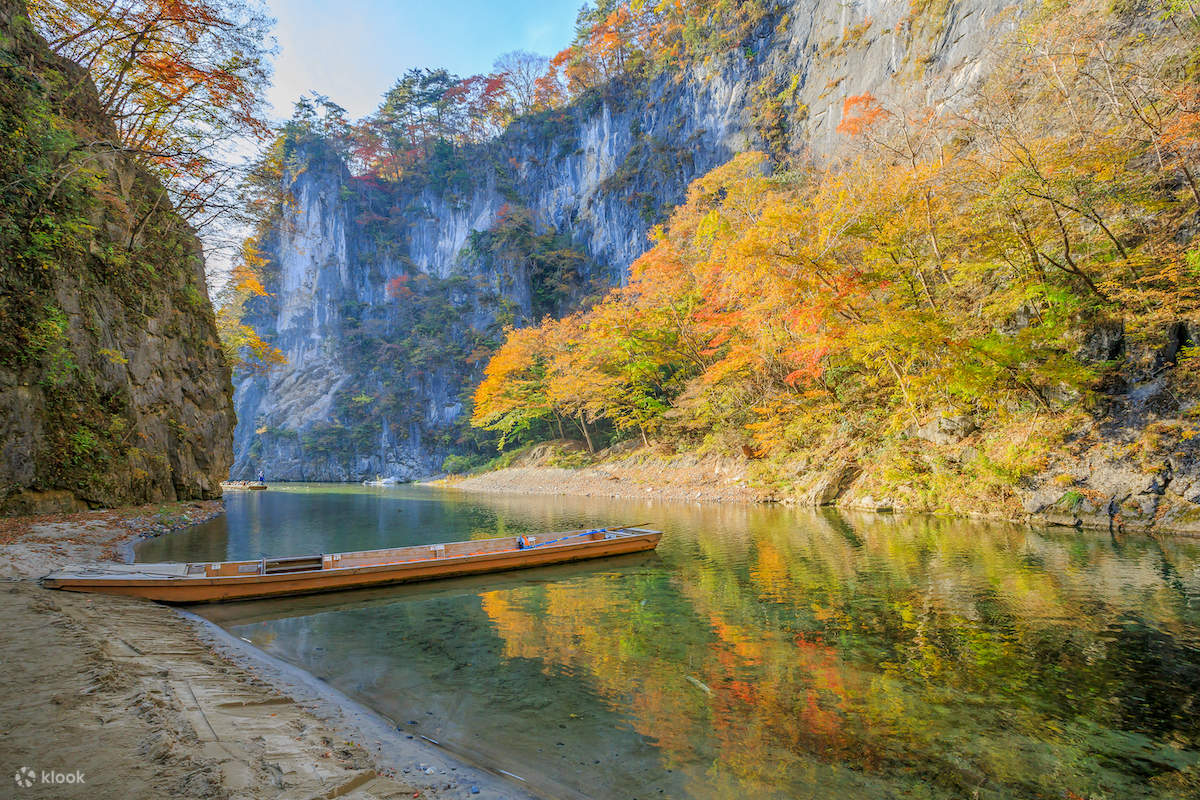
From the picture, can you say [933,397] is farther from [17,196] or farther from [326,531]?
[17,196]

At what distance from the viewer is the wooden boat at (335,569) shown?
21.7 ft

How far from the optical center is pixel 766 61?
31.2 meters

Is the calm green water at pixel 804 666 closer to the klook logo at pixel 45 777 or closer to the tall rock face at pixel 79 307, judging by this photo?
the klook logo at pixel 45 777

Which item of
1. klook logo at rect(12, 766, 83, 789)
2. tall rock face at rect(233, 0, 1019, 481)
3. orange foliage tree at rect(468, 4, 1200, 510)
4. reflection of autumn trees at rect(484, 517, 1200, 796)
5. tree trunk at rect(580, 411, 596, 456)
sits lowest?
reflection of autumn trees at rect(484, 517, 1200, 796)

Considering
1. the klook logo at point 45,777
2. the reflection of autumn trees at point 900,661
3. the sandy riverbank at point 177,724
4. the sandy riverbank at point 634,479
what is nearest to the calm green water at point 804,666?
the reflection of autumn trees at point 900,661

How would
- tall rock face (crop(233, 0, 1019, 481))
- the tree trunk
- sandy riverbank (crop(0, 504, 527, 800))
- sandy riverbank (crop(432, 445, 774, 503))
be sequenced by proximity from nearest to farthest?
sandy riverbank (crop(0, 504, 527, 800)), sandy riverbank (crop(432, 445, 774, 503)), the tree trunk, tall rock face (crop(233, 0, 1019, 481))

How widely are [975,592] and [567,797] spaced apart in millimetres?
6376

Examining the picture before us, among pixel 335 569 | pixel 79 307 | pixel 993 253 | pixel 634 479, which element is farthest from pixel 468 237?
pixel 335 569

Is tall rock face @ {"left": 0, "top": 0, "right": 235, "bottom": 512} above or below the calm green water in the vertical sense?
above

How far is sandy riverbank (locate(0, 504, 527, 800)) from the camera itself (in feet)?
7.80

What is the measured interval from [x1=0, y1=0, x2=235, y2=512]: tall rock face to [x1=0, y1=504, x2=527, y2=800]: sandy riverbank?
23.0 ft

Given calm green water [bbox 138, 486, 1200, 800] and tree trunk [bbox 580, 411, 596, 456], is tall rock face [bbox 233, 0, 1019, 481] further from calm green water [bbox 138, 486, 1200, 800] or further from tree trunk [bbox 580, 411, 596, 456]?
calm green water [bbox 138, 486, 1200, 800]

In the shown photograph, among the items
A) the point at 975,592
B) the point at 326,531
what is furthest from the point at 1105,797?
the point at 326,531

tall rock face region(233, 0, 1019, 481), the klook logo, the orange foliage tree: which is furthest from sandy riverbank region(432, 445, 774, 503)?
the klook logo
